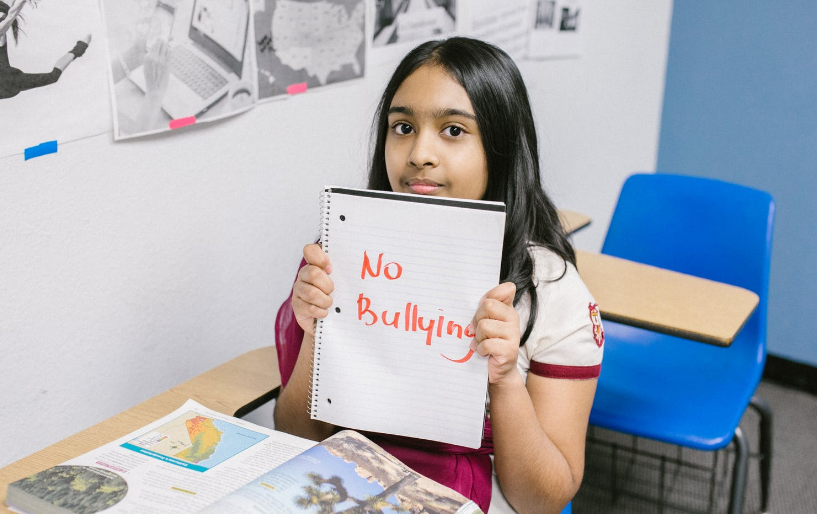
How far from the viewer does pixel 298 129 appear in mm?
1547

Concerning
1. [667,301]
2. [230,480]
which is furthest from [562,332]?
[667,301]

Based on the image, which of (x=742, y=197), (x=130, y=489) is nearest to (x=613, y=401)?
(x=742, y=197)

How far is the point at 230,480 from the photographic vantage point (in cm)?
80

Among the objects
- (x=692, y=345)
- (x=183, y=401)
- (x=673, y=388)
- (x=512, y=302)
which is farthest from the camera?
(x=692, y=345)

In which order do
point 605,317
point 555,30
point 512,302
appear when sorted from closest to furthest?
1. point 512,302
2. point 605,317
3. point 555,30

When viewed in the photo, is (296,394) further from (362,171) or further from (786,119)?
(786,119)

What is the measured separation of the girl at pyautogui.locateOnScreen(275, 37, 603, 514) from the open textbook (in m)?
0.17

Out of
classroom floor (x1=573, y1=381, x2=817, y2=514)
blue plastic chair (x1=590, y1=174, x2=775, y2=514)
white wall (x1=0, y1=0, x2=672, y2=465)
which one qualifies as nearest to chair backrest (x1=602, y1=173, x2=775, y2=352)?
blue plastic chair (x1=590, y1=174, x2=775, y2=514)

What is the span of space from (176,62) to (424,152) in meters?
0.53

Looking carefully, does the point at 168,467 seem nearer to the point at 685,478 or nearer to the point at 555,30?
the point at 685,478


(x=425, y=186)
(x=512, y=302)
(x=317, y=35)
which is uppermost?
(x=317, y=35)

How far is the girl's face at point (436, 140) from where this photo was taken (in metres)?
0.96

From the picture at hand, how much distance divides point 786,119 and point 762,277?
49.9 inches

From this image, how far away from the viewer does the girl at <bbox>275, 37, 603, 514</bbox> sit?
95 cm
